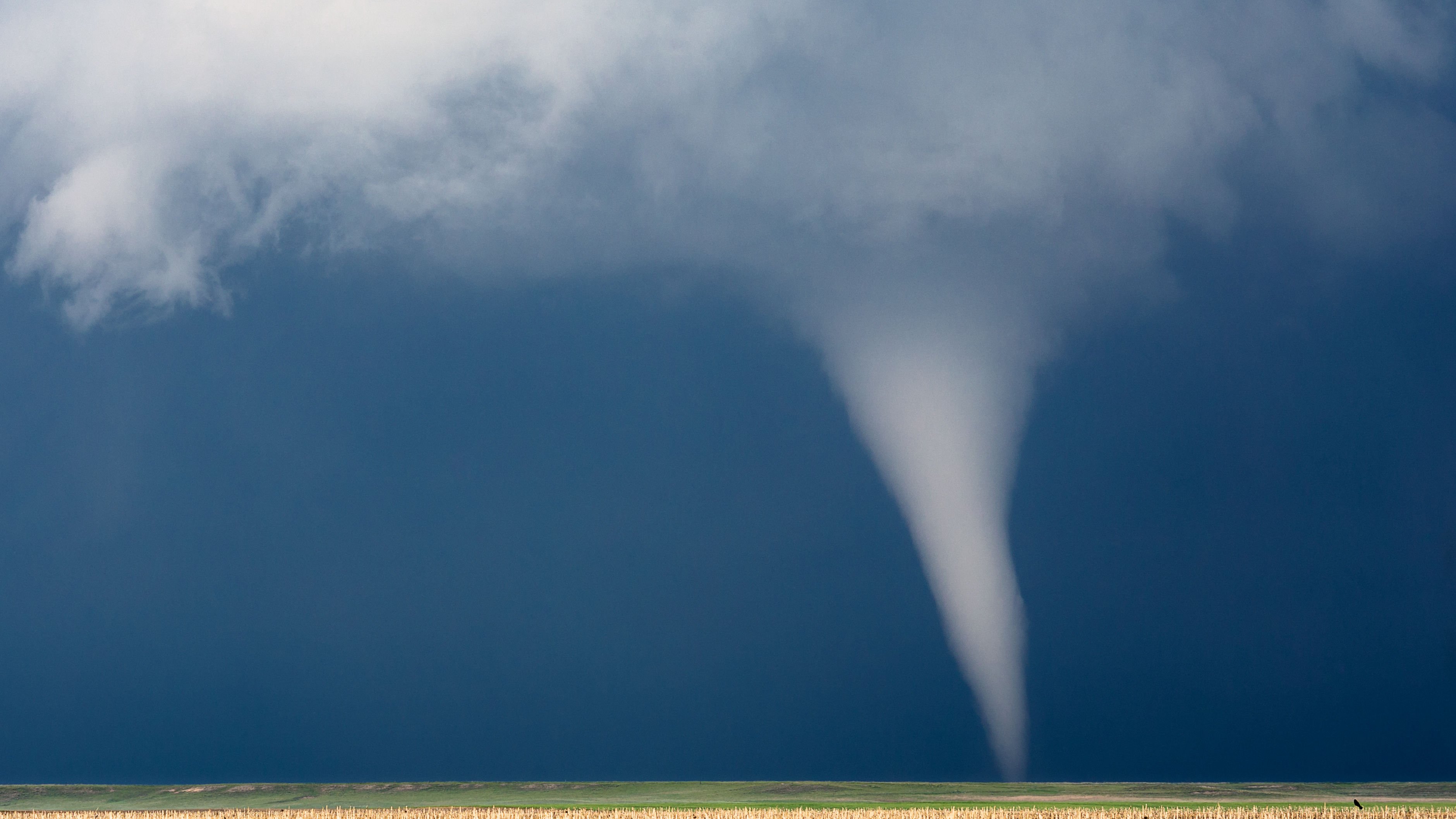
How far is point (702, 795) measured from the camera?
567ft

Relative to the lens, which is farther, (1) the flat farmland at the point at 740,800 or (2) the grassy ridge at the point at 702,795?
(2) the grassy ridge at the point at 702,795

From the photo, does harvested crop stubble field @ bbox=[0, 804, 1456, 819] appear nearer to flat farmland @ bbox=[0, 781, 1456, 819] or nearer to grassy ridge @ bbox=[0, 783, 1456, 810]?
flat farmland @ bbox=[0, 781, 1456, 819]

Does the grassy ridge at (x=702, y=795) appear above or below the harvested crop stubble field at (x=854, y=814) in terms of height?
above

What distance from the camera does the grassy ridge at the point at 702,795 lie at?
148m

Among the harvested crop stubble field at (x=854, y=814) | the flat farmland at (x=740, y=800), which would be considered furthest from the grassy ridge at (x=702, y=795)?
the harvested crop stubble field at (x=854, y=814)

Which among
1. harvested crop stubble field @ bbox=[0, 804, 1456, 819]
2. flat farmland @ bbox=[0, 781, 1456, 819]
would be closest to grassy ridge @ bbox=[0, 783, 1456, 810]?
flat farmland @ bbox=[0, 781, 1456, 819]

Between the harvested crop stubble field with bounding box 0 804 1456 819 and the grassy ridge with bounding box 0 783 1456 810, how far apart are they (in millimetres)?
14770

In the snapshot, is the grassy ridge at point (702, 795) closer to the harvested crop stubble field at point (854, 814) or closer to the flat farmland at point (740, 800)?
the flat farmland at point (740, 800)

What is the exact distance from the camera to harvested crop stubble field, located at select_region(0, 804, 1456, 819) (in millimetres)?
100500

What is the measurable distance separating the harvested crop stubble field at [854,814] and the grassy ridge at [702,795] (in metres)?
14.8

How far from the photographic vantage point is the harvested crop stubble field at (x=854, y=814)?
100500mm

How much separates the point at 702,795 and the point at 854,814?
2574 inches

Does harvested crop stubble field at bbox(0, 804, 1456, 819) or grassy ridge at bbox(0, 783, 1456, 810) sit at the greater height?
grassy ridge at bbox(0, 783, 1456, 810)

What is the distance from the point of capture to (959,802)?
149500mm
